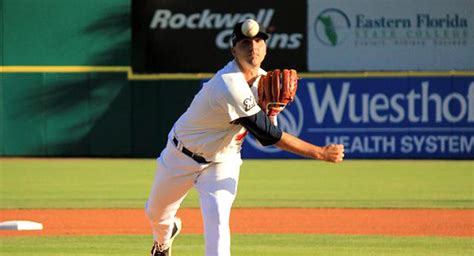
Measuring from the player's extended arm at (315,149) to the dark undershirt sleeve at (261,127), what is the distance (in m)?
0.05

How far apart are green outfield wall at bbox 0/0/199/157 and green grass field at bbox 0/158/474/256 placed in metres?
0.51

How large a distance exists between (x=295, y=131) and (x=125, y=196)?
708cm

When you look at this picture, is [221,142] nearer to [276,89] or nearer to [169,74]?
[276,89]

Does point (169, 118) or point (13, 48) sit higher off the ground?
point (13, 48)

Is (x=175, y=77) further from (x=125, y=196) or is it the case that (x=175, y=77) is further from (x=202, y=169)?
(x=202, y=169)

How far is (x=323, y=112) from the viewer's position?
863 inches

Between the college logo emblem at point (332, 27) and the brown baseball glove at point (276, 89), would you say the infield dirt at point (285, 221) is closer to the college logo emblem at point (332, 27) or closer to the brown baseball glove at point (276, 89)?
the brown baseball glove at point (276, 89)

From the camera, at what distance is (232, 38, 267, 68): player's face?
21.4 ft

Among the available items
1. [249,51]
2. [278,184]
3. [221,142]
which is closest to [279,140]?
[221,142]

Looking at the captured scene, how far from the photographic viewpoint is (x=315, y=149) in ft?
21.2

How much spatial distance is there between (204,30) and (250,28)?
16.7 meters

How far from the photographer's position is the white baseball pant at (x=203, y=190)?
6.64 m

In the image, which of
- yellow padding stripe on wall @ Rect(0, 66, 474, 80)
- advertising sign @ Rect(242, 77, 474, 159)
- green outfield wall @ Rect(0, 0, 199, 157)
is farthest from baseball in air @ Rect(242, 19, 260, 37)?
green outfield wall @ Rect(0, 0, 199, 157)

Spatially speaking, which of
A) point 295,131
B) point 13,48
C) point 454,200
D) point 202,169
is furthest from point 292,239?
point 13,48
